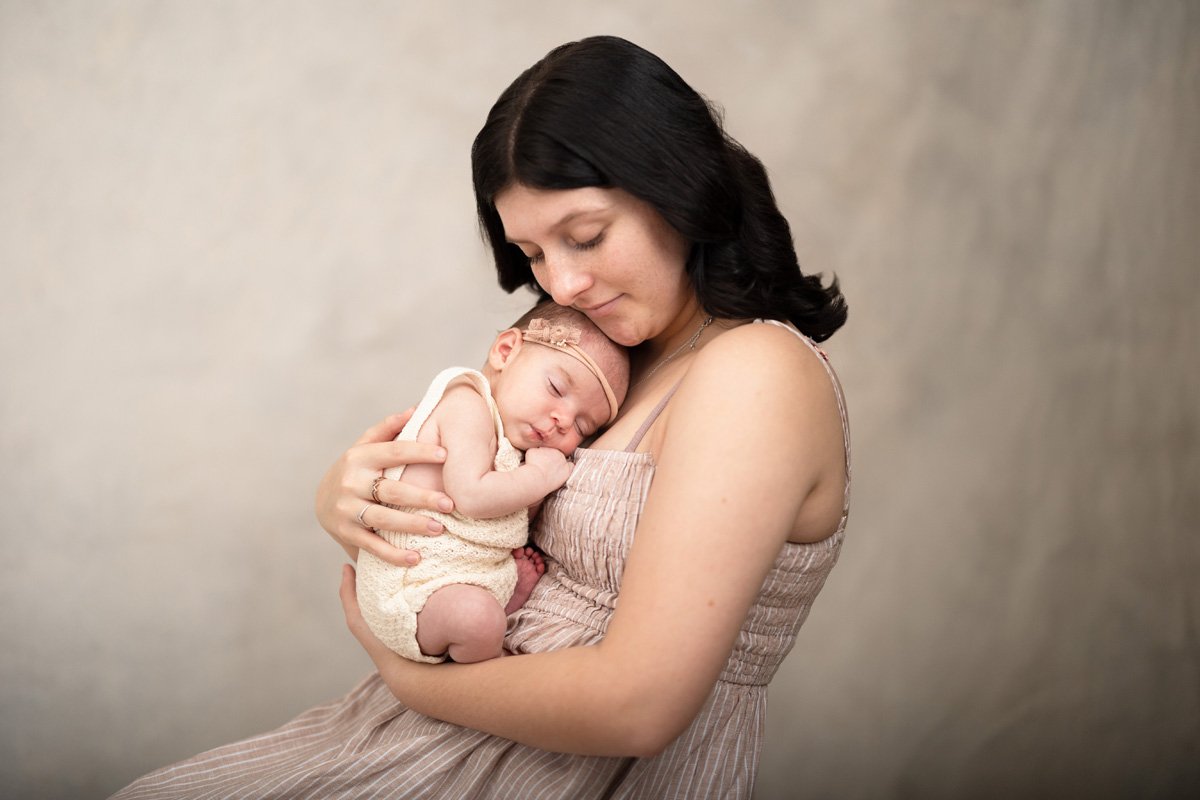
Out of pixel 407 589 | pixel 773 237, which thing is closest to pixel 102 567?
pixel 407 589

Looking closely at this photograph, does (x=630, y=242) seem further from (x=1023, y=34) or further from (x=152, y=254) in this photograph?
(x=1023, y=34)

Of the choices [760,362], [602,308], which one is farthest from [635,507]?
[602,308]

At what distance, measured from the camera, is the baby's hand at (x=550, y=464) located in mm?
1725

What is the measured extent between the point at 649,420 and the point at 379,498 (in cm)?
51

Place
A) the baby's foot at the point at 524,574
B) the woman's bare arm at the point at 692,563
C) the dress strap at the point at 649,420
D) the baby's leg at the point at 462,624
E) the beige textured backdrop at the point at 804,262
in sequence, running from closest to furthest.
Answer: the woman's bare arm at the point at 692,563
the baby's leg at the point at 462,624
the dress strap at the point at 649,420
the baby's foot at the point at 524,574
the beige textured backdrop at the point at 804,262

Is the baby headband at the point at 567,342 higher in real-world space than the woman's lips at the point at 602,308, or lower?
lower

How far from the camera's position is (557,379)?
186cm

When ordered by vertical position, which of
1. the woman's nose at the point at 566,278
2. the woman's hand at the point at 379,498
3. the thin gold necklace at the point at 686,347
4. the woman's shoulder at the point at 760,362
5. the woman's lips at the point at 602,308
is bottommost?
the woman's hand at the point at 379,498

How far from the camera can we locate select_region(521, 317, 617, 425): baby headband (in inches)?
74.7

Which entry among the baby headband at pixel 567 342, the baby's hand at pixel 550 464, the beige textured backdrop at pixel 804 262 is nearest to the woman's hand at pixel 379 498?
the baby's hand at pixel 550 464

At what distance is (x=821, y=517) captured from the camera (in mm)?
1633

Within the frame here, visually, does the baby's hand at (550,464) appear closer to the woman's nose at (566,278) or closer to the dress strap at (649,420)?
the dress strap at (649,420)

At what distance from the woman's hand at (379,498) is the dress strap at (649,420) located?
331 mm

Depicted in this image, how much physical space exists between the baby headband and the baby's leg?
18.9 inches
